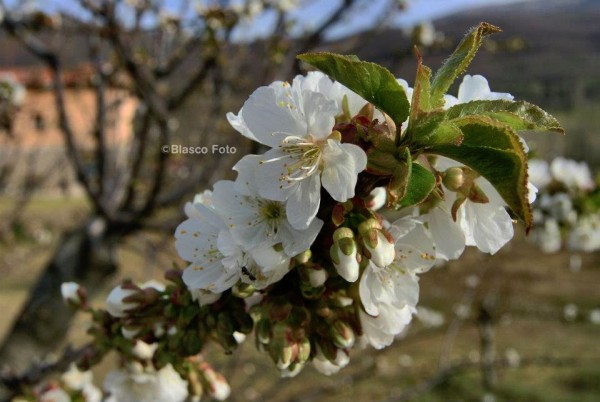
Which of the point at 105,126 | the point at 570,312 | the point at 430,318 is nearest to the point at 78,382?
the point at 105,126

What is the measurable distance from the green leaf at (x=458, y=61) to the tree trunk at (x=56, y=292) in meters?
1.86

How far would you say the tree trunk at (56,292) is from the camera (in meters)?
2.20

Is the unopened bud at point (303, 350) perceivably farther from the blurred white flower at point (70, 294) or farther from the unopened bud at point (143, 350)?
the blurred white flower at point (70, 294)

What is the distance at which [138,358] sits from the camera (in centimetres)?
110

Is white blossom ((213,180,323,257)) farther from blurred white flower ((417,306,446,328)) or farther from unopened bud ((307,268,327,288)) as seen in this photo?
blurred white flower ((417,306,446,328))

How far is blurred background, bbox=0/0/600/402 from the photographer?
2.50m

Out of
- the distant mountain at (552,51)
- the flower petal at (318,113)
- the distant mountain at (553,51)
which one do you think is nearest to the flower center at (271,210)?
the flower petal at (318,113)

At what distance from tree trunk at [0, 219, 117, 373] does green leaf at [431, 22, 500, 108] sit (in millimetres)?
1861

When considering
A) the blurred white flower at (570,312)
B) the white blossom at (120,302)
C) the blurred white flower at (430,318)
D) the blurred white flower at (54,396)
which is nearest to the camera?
the white blossom at (120,302)

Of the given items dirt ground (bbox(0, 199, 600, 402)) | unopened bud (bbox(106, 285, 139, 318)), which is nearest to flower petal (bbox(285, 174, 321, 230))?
unopened bud (bbox(106, 285, 139, 318))

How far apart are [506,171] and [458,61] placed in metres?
0.18

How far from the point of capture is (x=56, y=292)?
226 centimetres

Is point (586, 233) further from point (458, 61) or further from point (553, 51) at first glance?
point (553, 51)

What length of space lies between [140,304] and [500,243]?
590mm
